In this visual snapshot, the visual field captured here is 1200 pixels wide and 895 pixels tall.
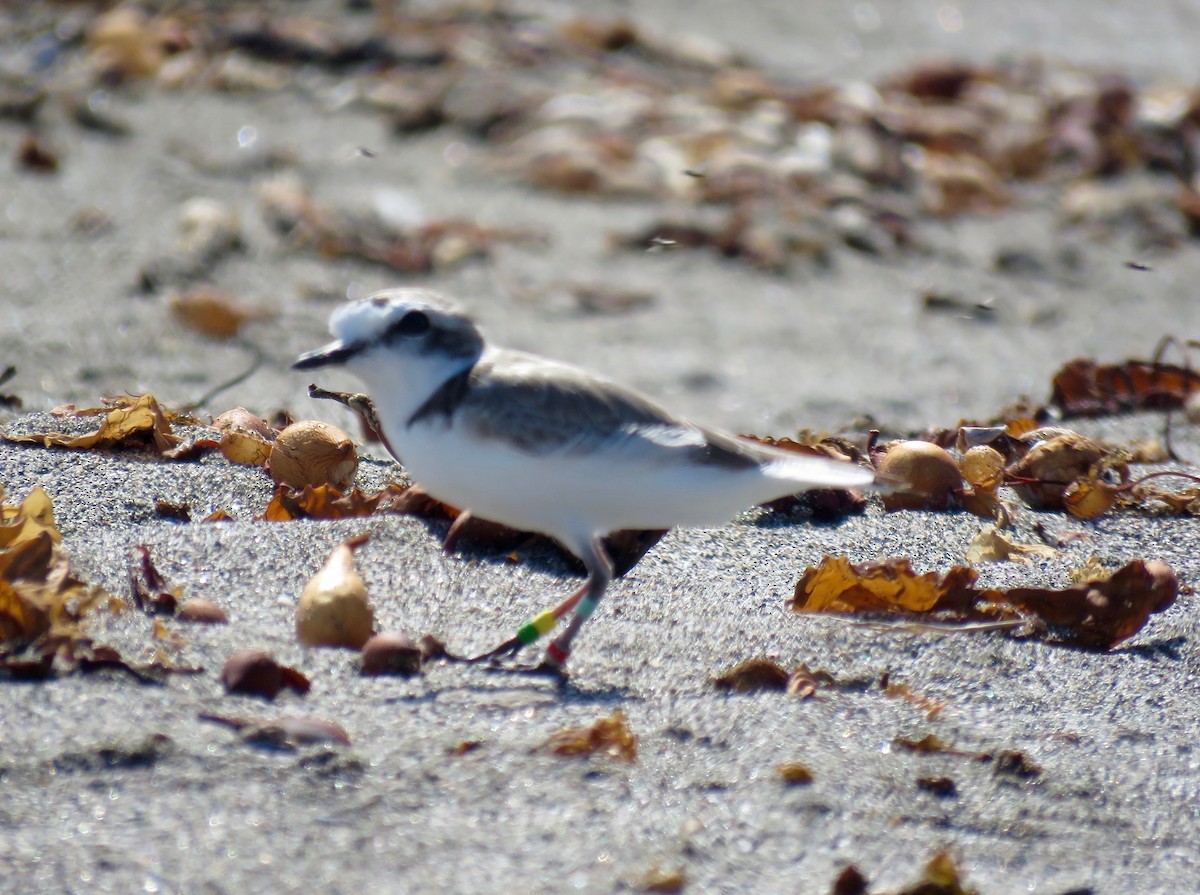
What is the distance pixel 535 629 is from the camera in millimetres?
2881

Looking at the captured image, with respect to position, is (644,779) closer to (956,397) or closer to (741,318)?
(956,397)

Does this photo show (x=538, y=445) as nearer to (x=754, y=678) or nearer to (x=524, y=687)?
(x=524, y=687)

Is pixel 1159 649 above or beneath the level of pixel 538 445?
beneath

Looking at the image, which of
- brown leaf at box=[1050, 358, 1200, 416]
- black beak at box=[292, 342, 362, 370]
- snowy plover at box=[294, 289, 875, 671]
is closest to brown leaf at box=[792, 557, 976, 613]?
snowy plover at box=[294, 289, 875, 671]

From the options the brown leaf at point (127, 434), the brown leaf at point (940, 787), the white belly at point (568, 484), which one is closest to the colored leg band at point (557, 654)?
the white belly at point (568, 484)

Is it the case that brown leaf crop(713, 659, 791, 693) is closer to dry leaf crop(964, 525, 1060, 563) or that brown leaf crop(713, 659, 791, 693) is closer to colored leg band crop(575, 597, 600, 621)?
colored leg band crop(575, 597, 600, 621)

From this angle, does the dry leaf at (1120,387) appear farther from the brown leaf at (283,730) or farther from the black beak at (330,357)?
the brown leaf at (283,730)

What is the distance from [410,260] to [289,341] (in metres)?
1.15

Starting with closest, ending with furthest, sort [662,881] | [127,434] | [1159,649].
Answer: [662,881] < [1159,649] < [127,434]

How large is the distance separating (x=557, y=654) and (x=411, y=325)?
2.48 ft

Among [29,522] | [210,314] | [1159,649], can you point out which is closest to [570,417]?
[29,522]

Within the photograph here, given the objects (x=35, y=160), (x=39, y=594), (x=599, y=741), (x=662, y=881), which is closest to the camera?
(x=662, y=881)

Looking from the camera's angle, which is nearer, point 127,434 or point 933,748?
point 933,748

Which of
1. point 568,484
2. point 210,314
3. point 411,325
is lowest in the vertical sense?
point 210,314
